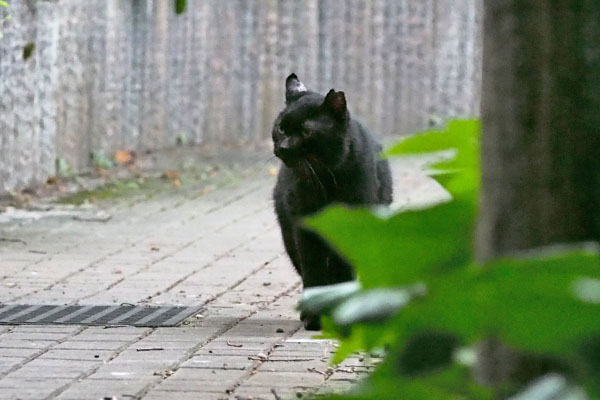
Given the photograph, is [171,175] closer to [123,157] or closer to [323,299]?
[123,157]

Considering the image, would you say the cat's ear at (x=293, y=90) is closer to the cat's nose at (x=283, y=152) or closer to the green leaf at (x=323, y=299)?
the cat's nose at (x=283, y=152)

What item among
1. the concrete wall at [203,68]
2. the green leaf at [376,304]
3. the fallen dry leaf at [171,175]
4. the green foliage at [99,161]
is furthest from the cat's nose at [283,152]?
the green foliage at [99,161]

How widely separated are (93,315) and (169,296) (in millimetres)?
685

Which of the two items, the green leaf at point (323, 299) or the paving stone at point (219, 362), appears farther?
the paving stone at point (219, 362)

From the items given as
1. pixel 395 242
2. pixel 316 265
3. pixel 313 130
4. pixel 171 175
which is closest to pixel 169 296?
pixel 316 265

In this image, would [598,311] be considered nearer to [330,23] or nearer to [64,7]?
[64,7]

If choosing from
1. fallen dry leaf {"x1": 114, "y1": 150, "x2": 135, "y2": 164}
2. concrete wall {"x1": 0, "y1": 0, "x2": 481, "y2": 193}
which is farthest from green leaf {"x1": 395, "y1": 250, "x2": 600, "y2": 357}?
fallen dry leaf {"x1": 114, "y1": 150, "x2": 135, "y2": 164}

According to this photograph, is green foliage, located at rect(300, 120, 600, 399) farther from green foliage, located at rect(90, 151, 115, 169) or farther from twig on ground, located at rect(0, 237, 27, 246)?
green foliage, located at rect(90, 151, 115, 169)

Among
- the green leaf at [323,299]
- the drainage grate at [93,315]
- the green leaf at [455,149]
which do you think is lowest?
the drainage grate at [93,315]

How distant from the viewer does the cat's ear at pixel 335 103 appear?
551 cm

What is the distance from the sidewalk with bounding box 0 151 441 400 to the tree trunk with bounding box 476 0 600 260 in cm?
145

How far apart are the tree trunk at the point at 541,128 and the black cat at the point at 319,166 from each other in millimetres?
4327

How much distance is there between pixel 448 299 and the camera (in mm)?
877

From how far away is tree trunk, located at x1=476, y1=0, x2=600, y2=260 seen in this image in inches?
42.9
